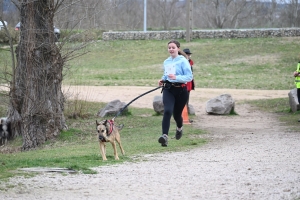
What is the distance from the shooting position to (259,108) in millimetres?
21594

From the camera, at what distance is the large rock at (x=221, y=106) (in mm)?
19875

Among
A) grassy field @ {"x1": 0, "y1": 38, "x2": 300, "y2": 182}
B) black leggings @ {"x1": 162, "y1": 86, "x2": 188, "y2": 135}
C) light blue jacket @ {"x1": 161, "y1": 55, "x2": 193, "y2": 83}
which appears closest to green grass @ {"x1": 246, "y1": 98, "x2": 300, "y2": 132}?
grassy field @ {"x1": 0, "y1": 38, "x2": 300, "y2": 182}

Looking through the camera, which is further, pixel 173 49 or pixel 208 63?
pixel 208 63

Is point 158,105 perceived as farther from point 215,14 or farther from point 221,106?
point 215,14

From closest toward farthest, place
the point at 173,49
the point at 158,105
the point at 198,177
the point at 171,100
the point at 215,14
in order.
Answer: the point at 198,177 → the point at 173,49 → the point at 171,100 → the point at 158,105 → the point at 215,14

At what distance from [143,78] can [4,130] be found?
52.2ft

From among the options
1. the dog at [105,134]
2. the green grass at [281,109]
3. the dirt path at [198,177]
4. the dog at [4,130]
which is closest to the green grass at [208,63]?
the green grass at [281,109]

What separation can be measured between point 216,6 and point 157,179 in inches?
1720

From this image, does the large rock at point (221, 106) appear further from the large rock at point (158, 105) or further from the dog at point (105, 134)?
the dog at point (105, 134)

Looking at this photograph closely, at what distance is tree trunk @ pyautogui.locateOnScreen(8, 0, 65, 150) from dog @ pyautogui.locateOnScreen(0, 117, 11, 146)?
978 millimetres

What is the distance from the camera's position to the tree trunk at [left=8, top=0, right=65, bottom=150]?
15.9 meters

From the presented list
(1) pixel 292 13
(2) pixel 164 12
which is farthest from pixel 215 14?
(1) pixel 292 13

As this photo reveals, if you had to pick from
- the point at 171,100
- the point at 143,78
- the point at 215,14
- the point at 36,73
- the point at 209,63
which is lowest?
the point at 143,78

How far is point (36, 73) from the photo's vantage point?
16.0 m
